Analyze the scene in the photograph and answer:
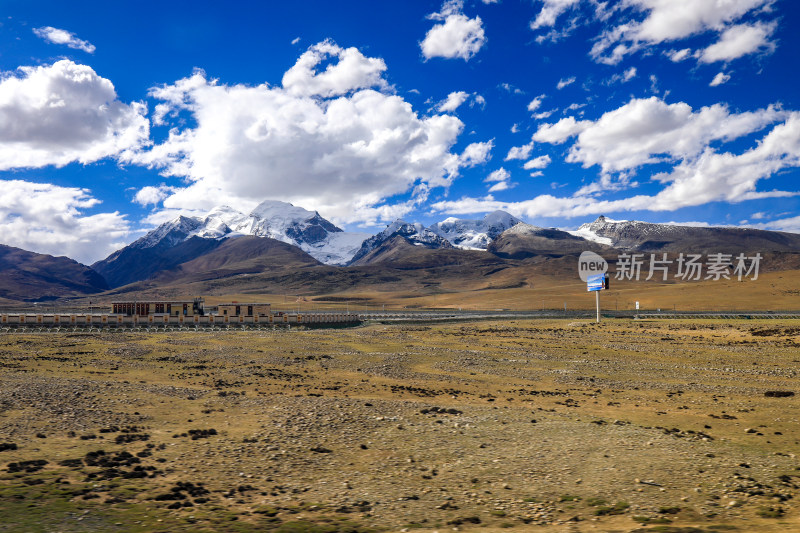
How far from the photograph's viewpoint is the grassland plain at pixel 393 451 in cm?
1298

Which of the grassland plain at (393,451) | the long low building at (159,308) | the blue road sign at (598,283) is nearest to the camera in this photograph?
the grassland plain at (393,451)

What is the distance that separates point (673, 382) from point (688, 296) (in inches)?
5947

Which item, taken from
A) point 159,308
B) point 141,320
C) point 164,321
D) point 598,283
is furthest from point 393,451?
point 159,308

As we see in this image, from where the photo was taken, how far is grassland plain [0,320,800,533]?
13.0m

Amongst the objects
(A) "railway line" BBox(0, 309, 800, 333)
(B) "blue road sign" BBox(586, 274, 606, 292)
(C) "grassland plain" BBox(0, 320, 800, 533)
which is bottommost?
(A) "railway line" BBox(0, 309, 800, 333)

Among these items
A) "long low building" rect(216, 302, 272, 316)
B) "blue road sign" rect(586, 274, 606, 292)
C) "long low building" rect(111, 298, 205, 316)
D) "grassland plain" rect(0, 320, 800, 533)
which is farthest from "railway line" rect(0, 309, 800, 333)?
"grassland plain" rect(0, 320, 800, 533)

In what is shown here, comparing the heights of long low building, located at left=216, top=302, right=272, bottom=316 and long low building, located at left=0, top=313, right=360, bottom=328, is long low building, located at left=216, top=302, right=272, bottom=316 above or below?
above

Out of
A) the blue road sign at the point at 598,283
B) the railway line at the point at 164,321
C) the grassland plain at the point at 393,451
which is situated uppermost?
the blue road sign at the point at 598,283

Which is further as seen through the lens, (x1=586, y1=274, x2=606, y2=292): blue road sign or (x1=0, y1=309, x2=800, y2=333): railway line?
(x1=586, y1=274, x2=606, y2=292): blue road sign

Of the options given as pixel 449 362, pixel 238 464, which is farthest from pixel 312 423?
pixel 449 362

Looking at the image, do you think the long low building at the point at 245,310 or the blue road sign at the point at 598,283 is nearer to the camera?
the blue road sign at the point at 598,283

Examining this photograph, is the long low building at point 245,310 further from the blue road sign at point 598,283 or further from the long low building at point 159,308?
the blue road sign at point 598,283

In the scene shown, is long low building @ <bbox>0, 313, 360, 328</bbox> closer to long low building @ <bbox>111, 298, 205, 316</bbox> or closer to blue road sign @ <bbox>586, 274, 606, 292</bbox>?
long low building @ <bbox>111, 298, 205, 316</bbox>

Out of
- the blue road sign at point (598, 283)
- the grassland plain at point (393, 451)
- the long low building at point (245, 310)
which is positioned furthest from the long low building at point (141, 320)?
the grassland plain at point (393, 451)
